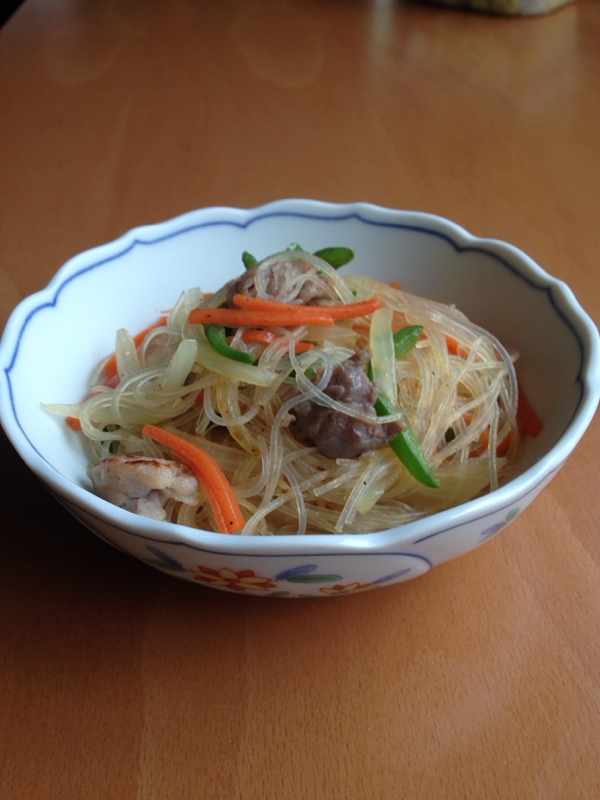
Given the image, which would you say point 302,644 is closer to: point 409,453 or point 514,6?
point 409,453

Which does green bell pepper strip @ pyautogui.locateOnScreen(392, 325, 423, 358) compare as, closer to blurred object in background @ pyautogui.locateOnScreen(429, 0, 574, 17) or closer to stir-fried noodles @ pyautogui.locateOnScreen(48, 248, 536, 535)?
stir-fried noodles @ pyautogui.locateOnScreen(48, 248, 536, 535)

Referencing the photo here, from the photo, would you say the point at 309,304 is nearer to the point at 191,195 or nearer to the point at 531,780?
the point at 531,780

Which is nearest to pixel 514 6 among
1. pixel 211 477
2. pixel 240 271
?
pixel 240 271

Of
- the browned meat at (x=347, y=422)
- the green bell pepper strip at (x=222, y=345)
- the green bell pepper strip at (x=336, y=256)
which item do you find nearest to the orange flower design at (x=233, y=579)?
the browned meat at (x=347, y=422)

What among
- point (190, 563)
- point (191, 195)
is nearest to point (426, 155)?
point (191, 195)

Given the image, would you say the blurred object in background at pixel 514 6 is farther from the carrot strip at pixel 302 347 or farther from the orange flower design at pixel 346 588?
the orange flower design at pixel 346 588

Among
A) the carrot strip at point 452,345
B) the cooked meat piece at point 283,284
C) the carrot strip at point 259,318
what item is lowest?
the carrot strip at point 452,345
